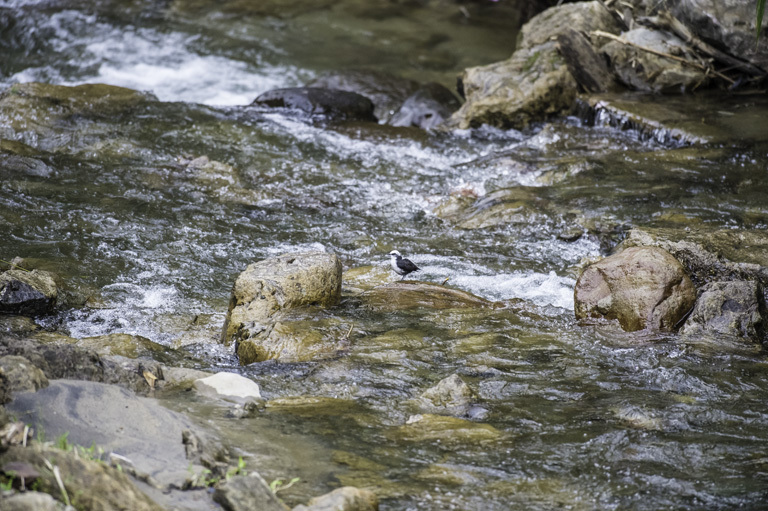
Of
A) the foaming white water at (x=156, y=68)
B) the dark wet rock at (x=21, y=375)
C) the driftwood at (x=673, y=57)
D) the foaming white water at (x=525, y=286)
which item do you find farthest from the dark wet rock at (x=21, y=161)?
the driftwood at (x=673, y=57)

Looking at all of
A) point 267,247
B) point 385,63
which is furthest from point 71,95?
point 385,63

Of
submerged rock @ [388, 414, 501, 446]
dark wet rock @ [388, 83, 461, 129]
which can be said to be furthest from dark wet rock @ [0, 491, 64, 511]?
dark wet rock @ [388, 83, 461, 129]

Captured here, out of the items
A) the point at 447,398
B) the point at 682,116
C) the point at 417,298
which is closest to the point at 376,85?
the point at 682,116

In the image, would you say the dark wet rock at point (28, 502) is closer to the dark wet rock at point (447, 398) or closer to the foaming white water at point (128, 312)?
the dark wet rock at point (447, 398)

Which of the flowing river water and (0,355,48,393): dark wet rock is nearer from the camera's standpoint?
(0,355,48,393): dark wet rock

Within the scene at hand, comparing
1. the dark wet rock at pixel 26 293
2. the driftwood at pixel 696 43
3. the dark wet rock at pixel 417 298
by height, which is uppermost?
the driftwood at pixel 696 43

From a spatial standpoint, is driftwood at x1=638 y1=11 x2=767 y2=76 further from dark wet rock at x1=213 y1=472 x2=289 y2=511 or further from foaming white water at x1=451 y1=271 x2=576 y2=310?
dark wet rock at x1=213 y1=472 x2=289 y2=511

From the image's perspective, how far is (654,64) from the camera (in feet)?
34.3

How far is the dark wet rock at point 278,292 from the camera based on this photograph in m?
4.79

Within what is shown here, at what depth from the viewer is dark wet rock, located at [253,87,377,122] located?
10508 millimetres

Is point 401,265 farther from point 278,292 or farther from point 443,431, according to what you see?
point 443,431

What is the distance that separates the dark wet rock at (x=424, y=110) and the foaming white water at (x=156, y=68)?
258 cm

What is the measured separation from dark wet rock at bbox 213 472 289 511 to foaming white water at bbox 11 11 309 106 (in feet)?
31.4

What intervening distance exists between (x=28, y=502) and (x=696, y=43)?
1065 centimetres
